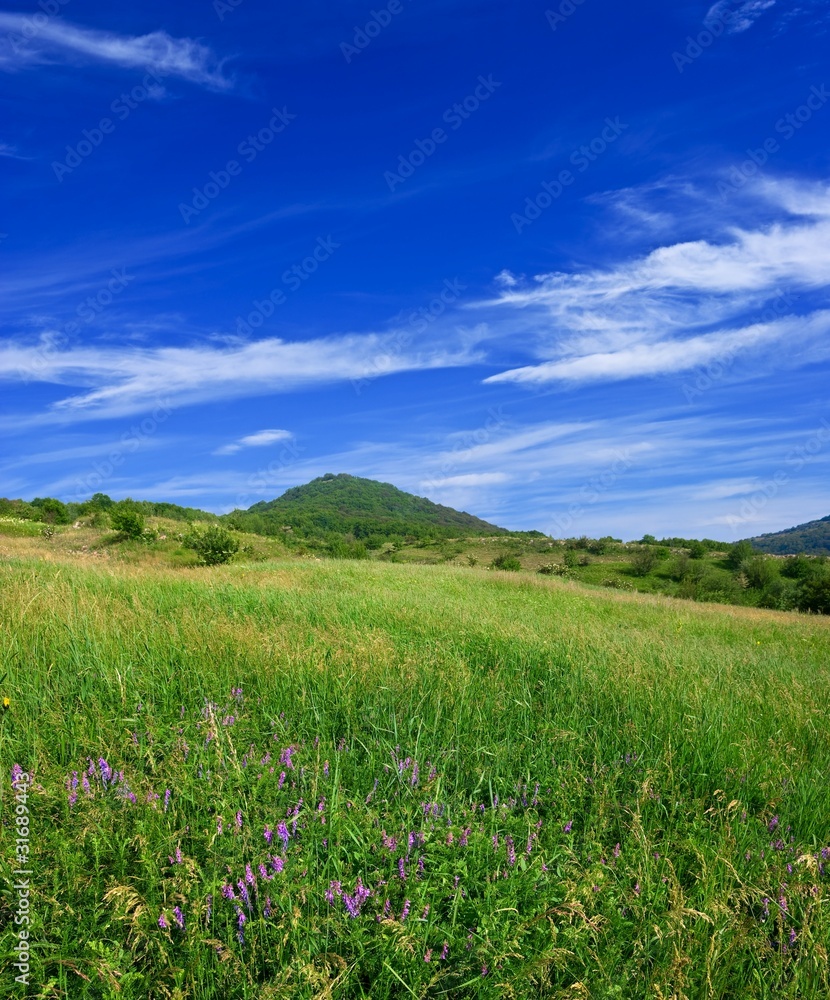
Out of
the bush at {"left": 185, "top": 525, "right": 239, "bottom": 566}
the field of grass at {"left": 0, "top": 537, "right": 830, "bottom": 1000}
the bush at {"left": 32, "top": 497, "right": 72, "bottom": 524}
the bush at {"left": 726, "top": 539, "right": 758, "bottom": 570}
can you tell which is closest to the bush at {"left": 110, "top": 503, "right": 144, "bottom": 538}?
the bush at {"left": 185, "top": 525, "right": 239, "bottom": 566}

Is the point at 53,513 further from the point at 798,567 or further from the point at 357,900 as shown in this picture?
the point at 798,567

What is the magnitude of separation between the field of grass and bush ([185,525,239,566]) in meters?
23.6

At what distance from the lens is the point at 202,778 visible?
3.27m

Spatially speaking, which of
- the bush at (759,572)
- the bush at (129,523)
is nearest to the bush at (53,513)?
the bush at (129,523)

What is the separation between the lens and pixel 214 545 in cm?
2922

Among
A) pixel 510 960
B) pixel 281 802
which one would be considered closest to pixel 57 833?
pixel 281 802

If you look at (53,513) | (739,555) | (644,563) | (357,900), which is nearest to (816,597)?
(644,563)

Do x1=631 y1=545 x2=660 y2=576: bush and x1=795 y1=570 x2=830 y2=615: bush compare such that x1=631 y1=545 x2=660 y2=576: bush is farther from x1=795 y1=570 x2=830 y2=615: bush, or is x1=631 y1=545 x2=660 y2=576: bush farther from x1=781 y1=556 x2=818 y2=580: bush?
x1=795 y1=570 x2=830 y2=615: bush

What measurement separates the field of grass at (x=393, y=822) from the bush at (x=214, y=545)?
77.3ft

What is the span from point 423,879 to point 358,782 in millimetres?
845

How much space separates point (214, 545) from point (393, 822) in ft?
91.6

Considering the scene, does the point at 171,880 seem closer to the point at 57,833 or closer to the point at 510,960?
the point at 57,833

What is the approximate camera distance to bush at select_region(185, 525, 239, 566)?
1145 inches

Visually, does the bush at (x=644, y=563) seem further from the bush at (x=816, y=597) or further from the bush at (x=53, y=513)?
the bush at (x=53, y=513)
